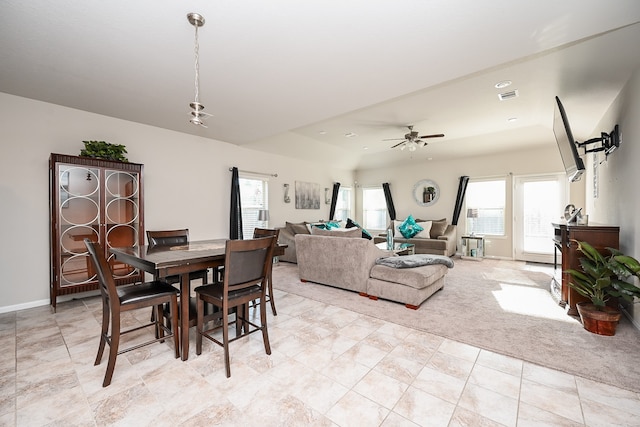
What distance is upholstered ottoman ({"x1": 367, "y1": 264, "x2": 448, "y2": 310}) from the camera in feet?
10.5

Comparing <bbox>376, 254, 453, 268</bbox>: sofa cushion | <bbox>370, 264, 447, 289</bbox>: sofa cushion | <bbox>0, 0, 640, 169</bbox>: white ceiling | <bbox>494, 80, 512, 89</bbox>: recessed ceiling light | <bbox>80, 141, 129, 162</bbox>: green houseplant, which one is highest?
<bbox>494, 80, 512, 89</bbox>: recessed ceiling light

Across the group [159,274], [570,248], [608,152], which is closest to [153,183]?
[159,274]

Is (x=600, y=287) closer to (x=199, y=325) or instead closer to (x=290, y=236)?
(x=199, y=325)

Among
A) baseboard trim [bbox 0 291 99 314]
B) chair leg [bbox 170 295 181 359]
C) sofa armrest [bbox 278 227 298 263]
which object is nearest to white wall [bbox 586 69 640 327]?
chair leg [bbox 170 295 181 359]

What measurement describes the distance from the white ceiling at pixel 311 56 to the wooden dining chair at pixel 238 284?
171cm

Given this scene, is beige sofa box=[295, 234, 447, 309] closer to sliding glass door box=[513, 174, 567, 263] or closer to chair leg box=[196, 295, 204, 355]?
chair leg box=[196, 295, 204, 355]

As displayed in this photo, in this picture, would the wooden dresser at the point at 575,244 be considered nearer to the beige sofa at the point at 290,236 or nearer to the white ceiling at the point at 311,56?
the white ceiling at the point at 311,56

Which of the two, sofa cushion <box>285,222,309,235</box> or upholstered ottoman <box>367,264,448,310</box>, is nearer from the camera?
upholstered ottoman <box>367,264,448,310</box>

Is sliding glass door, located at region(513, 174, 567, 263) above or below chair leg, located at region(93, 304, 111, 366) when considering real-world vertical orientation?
above

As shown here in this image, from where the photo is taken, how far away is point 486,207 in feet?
22.3

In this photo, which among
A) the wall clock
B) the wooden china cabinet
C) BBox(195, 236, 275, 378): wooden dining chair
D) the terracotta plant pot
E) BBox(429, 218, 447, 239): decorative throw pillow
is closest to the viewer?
BBox(195, 236, 275, 378): wooden dining chair

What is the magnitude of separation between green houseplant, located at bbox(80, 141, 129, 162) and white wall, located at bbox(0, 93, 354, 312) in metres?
0.43

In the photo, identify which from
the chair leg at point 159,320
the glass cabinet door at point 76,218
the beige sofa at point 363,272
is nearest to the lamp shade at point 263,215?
the beige sofa at point 363,272

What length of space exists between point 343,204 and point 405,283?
18.9ft
